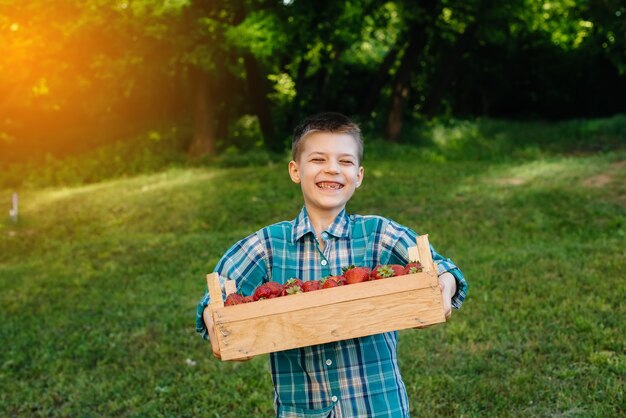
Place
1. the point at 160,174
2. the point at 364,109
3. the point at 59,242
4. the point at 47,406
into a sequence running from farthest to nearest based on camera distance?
1. the point at 364,109
2. the point at 160,174
3. the point at 59,242
4. the point at 47,406

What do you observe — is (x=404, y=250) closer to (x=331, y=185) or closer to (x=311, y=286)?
(x=331, y=185)

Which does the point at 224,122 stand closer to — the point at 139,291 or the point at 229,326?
the point at 139,291

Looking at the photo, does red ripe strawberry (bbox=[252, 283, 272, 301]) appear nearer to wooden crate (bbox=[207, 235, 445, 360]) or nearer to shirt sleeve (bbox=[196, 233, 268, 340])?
wooden crate (bbox=[207, 235, 445, 360])

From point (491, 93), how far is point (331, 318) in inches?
861

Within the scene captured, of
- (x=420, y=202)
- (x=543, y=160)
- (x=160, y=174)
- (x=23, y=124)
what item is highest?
(x=23, y=124)

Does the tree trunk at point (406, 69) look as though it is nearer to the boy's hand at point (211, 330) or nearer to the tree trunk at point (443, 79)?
the tree trunk at point (443, 79)

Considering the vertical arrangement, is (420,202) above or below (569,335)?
above

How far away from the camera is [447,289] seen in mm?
2475

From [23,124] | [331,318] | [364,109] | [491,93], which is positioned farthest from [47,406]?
[491,93]

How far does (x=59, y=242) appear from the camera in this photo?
11.2m

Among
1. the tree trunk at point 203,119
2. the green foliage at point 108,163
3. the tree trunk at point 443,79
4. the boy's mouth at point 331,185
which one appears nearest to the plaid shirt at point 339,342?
the boy's mouth at point 331,185

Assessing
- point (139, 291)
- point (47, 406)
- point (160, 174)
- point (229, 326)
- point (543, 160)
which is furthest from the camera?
point (160, 174)

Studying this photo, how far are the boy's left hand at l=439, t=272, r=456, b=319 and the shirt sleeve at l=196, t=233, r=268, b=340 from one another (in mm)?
627

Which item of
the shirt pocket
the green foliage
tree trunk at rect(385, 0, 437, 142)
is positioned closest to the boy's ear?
the shirt pocket
